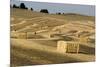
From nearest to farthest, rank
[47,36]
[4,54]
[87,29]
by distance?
1. [4,54]
2. [47,36]
3. [87,29]

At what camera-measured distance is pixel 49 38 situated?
2402mm

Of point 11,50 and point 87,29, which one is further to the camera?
point 87,29

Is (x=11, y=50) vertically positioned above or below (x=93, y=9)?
below

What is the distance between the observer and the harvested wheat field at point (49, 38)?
2.28m

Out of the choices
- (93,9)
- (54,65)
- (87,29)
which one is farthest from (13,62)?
(93,9)

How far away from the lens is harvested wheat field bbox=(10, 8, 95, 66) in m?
2.28

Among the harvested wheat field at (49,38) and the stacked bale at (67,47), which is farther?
the stacked bale at (67,47)

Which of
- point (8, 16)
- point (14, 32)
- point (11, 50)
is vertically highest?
point (8, 16)

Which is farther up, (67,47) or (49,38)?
(49,38)

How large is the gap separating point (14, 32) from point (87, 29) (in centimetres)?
82

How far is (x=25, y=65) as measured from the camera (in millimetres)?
2299

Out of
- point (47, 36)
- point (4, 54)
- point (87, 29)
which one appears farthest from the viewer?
point (87, 29)

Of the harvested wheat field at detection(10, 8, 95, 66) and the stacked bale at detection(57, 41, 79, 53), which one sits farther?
the stacked bale at detection(57, 41, 79, 53)
